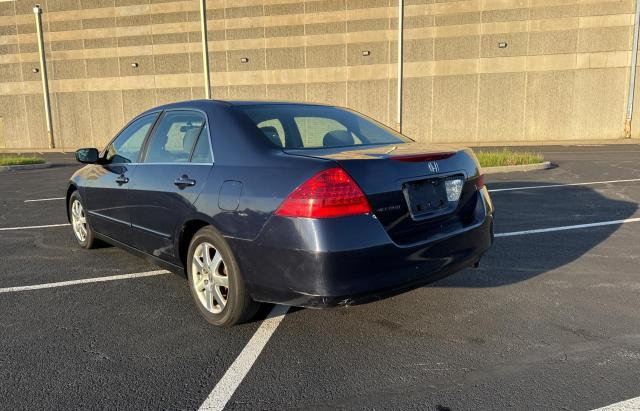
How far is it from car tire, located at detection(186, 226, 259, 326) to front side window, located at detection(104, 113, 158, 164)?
53.2 inches

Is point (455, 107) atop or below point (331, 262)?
atop

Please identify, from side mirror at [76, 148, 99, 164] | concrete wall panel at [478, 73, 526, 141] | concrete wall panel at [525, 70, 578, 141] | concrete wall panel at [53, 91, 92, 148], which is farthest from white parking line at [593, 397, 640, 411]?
concrete wall panel at [53, 91, 92, 148]

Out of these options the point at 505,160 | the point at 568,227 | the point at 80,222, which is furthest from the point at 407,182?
the point at 505,160

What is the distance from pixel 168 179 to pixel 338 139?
1.32 m

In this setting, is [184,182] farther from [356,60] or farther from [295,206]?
[356,60]

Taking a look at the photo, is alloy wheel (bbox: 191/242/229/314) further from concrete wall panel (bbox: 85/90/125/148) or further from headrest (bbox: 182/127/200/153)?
concrete wall panel (bbox: 85/90/125/148)

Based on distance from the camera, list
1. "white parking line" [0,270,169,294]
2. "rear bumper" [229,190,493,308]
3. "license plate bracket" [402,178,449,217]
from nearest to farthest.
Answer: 1. "rear bumper" [229,190,493,308]
2. "license plate bracket" [402,178,449,217]
3. "white parking line" [0,270,169,294]

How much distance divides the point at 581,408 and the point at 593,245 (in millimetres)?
3257

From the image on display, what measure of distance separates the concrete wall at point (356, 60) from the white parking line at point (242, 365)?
21245mm

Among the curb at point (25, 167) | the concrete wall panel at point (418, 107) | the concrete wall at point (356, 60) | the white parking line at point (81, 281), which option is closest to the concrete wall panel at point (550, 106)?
the concrete wall at point (356, 60)

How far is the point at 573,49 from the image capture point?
71.0 ft

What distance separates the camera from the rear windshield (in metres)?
3.23

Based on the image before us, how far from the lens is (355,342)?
2992 mm

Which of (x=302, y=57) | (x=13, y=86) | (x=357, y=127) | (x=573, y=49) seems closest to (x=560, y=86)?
(x=573, y=49)
